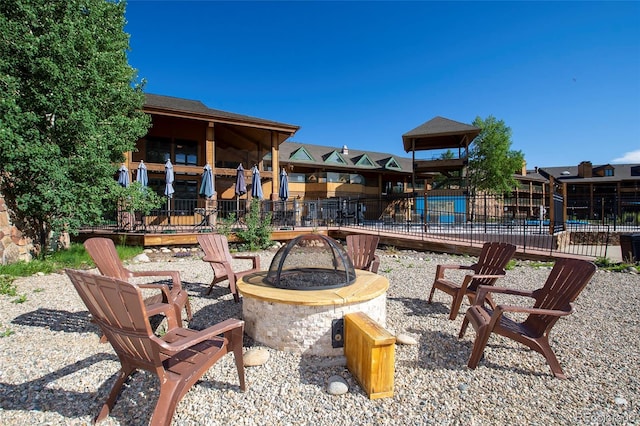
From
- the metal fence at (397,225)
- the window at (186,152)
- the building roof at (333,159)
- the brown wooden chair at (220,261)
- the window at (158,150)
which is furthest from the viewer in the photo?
the building roof at (333,159)

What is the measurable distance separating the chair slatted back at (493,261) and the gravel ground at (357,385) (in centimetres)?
75

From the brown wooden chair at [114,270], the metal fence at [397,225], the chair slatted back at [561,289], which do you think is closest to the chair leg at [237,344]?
the brown wooden chair at [114,270]

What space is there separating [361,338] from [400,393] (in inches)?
19.3

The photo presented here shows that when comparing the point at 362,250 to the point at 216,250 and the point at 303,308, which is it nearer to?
the point at 216,250

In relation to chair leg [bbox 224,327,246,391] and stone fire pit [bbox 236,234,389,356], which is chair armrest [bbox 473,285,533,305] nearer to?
stone fire pit [bbox 236,234,389,356]

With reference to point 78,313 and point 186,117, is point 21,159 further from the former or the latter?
point 186,117

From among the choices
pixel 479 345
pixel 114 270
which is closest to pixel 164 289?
pixel 114 270

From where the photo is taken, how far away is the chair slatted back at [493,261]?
4.16m

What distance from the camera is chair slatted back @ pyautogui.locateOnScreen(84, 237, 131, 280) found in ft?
12.8

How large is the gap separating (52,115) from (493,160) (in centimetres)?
3194

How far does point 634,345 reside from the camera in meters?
3.33

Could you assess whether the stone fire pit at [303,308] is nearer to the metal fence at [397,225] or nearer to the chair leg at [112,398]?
the chair leg at [112,398]

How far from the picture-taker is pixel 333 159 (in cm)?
2989

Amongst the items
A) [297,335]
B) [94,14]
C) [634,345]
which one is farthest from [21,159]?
[634,345]
